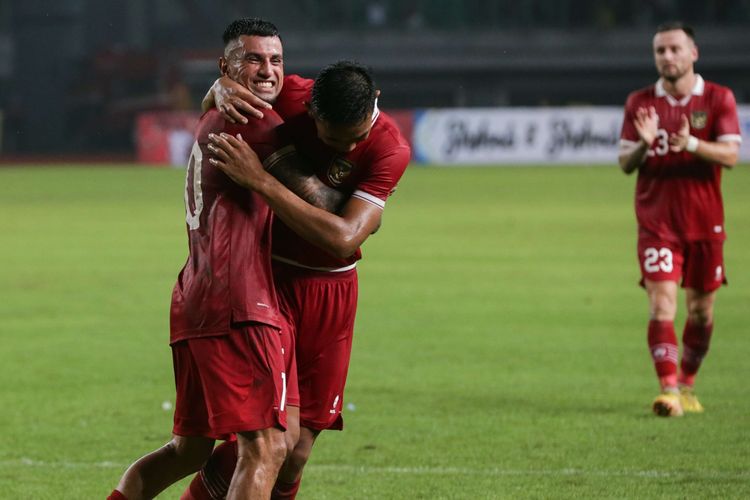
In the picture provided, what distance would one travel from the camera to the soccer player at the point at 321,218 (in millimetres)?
4652

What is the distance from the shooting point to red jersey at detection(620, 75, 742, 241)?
8453mm

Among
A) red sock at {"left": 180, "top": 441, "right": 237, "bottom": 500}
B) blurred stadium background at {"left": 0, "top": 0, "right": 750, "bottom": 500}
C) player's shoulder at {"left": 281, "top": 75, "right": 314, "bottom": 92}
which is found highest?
player's shoulder at {"left": 281, "top": 75, "right": 314, "bottom": 92}

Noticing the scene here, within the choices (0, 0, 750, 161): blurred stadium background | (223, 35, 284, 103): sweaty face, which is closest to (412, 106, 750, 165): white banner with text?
(0, 0, 750, 161): blurred stadium background

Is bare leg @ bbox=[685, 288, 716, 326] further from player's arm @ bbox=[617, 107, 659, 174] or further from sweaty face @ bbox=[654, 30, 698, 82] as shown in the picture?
sweaty face @ bbox=[654, 30, 698, 82]

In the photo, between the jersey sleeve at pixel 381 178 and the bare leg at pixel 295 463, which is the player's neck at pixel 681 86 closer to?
the jersey sleeve at pixel 381 178

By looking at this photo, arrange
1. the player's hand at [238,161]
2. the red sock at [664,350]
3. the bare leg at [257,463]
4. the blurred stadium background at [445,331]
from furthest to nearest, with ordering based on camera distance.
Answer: the red sock at [664,350]
the blurred stadium background at [445,331]
the player's hand at [238,161]
the bare leg at [257,463]

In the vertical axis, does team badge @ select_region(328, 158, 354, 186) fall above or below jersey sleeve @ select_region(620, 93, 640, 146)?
above

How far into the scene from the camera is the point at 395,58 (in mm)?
53594

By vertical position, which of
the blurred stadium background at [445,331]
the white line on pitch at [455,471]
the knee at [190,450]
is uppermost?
the knee at [190,450]

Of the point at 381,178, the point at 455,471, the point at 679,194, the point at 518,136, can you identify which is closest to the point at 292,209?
the point at 381,178

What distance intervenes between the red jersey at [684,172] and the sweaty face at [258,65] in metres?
3.99

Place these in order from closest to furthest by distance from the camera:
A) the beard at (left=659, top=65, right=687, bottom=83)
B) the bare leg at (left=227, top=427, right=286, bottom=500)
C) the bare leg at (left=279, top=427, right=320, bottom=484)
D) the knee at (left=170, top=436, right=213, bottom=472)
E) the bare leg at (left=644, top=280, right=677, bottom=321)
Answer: the bare leg at (left=227, top=427, right=286, bottom=500)
the knee at (left=170, top=436, right=213, bottom=472)
the bare leg at (left=279, top=427, right=320, bottom=484)
the bare leg at (left=644, top=280, right=677, bottom=321)
the beard at (left=659, top=65, right=687, bottom=83)

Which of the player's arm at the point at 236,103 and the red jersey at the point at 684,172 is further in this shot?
the red jersey at the point at 684,172

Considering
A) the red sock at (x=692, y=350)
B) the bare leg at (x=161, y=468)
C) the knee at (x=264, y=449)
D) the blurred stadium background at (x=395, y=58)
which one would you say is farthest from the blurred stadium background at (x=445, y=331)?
the blurred stadium background at (x=395, y=58)
